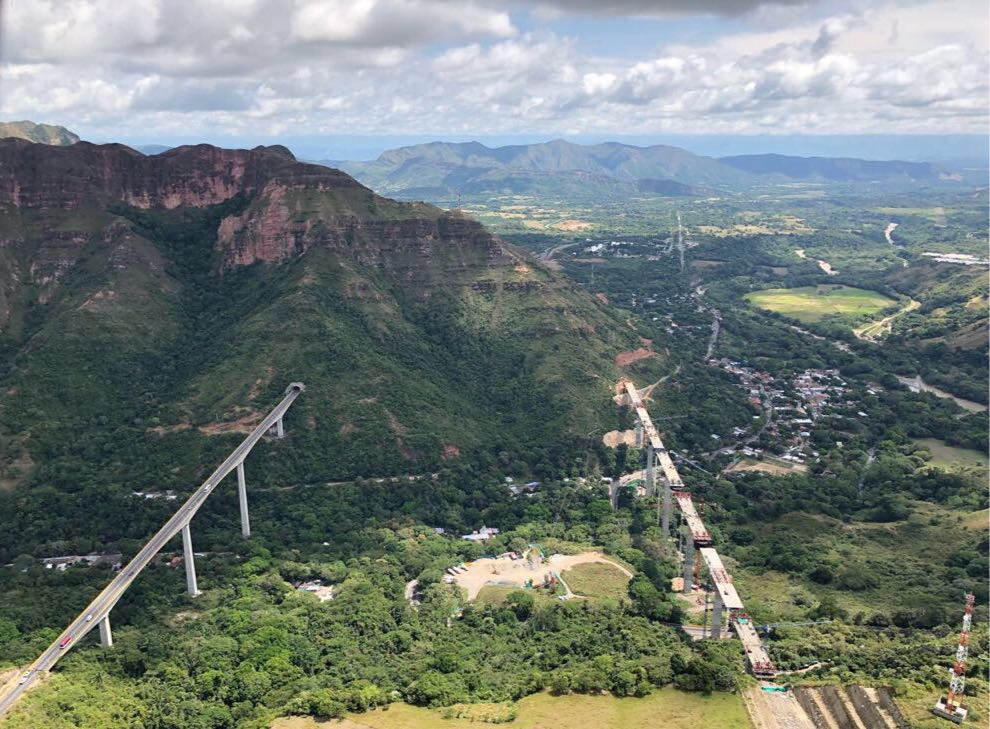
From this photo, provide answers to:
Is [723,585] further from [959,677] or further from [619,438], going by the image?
[619,438]

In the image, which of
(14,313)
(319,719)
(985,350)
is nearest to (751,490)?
(319,719)

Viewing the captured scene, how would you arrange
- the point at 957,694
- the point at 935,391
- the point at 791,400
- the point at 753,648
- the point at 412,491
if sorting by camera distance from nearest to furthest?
1. the point at 957,694
2. the point at 753,648
3. the point at 412,491
4. the point at 791,400
5. the point at 935,391

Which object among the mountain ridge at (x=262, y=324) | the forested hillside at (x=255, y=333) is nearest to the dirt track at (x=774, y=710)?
the forested hillside at (x=255, y=333)

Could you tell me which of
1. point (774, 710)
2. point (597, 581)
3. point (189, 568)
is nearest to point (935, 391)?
point (597, 581)

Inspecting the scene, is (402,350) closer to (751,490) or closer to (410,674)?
(751,490)

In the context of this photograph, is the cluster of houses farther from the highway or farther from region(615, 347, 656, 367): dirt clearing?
the highway
